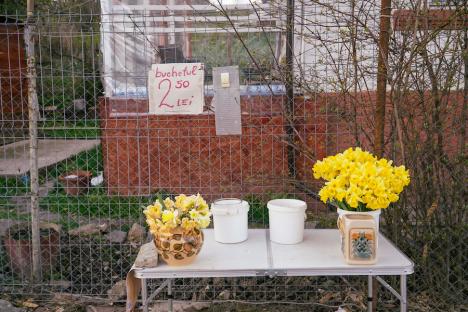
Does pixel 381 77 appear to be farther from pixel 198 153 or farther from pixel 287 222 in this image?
pixel 198 153

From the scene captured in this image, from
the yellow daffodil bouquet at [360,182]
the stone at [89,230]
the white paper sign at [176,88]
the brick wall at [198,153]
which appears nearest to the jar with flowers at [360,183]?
the yellow daffodil bouquet at [360,182]

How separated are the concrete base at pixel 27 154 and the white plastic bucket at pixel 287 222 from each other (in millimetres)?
4856

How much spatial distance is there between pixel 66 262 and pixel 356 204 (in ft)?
9.02

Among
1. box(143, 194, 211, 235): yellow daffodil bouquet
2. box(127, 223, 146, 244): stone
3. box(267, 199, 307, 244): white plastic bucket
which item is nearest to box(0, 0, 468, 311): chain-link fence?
box(127, 223, 146, 244): stone

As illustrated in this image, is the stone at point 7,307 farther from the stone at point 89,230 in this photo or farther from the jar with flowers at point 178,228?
the jar with flowers at point 178,228

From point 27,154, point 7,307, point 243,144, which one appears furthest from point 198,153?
point 27,154

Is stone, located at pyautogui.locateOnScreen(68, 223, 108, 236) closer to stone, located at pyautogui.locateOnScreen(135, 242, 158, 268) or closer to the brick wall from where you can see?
the brick wall

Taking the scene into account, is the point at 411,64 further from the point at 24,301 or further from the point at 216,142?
the point at 24,301

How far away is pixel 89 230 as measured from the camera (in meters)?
4.73

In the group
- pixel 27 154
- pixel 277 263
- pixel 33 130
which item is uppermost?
pixel 33 130

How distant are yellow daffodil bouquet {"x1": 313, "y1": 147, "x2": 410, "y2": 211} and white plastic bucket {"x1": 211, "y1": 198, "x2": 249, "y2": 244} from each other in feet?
1.46

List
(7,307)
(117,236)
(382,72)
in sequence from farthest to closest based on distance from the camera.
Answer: (117,236)
(7,307)
(382,72)

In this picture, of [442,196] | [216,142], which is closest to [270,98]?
[216,142]

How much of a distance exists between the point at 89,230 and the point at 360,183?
295cm
